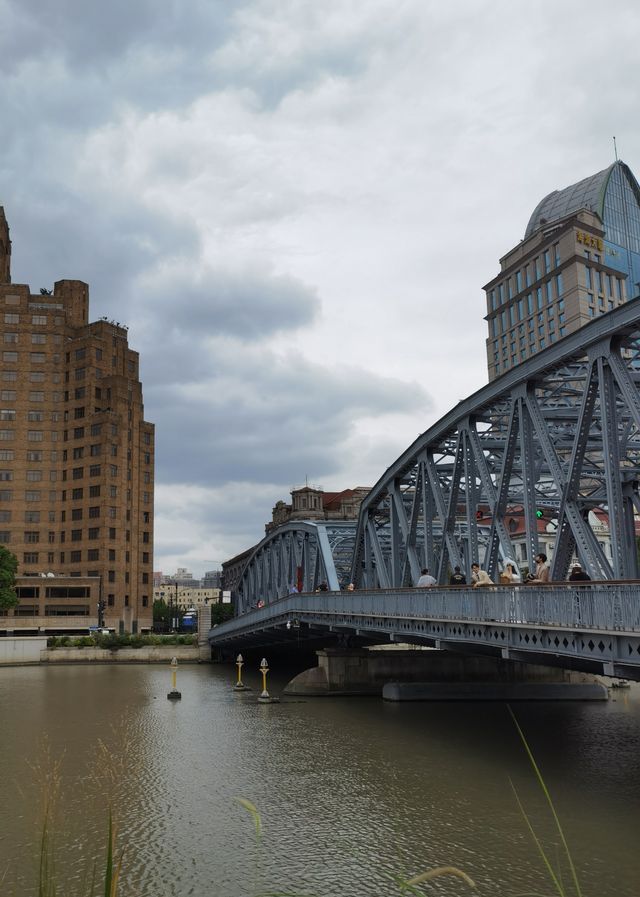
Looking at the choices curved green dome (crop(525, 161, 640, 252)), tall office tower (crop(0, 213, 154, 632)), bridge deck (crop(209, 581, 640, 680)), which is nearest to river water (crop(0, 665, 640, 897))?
bridge deck (crop(209, 581, 640, 680))

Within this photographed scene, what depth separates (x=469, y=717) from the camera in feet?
121

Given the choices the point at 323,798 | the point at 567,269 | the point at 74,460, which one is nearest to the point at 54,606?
the point at 74,460

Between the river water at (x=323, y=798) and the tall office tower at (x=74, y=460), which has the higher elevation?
the tall office tower at (x=74, y=460)

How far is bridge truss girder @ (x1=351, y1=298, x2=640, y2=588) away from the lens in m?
21.8

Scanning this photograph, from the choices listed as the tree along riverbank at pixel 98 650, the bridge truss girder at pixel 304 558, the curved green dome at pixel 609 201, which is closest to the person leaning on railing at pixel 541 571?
the bridge truss girder at pixel 304 558

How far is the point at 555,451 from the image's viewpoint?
3181cm

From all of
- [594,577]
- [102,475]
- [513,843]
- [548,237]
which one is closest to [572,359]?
[594,577]

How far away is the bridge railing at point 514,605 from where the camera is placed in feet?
55.9

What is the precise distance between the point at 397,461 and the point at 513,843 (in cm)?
2561

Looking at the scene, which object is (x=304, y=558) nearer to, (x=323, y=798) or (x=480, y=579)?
(x=480, y=579)

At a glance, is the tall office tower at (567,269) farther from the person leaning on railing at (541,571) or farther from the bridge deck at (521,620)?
the person leaning on railing at (541,571)

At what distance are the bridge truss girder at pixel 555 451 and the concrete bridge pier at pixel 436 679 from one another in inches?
240

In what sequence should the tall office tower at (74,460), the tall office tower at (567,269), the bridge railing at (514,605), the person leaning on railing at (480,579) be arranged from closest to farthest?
1. the bridge railing at (514,605)
2. the person leaning on railing at (480,579)
3. the tall office tower at (74,460)
4. the tall office tower at (567,269)

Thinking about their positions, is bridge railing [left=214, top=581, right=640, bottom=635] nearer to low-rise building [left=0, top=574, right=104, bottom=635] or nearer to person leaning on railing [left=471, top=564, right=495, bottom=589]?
person leaning on railing [left=471, top=564, right=495, bottom=589]
